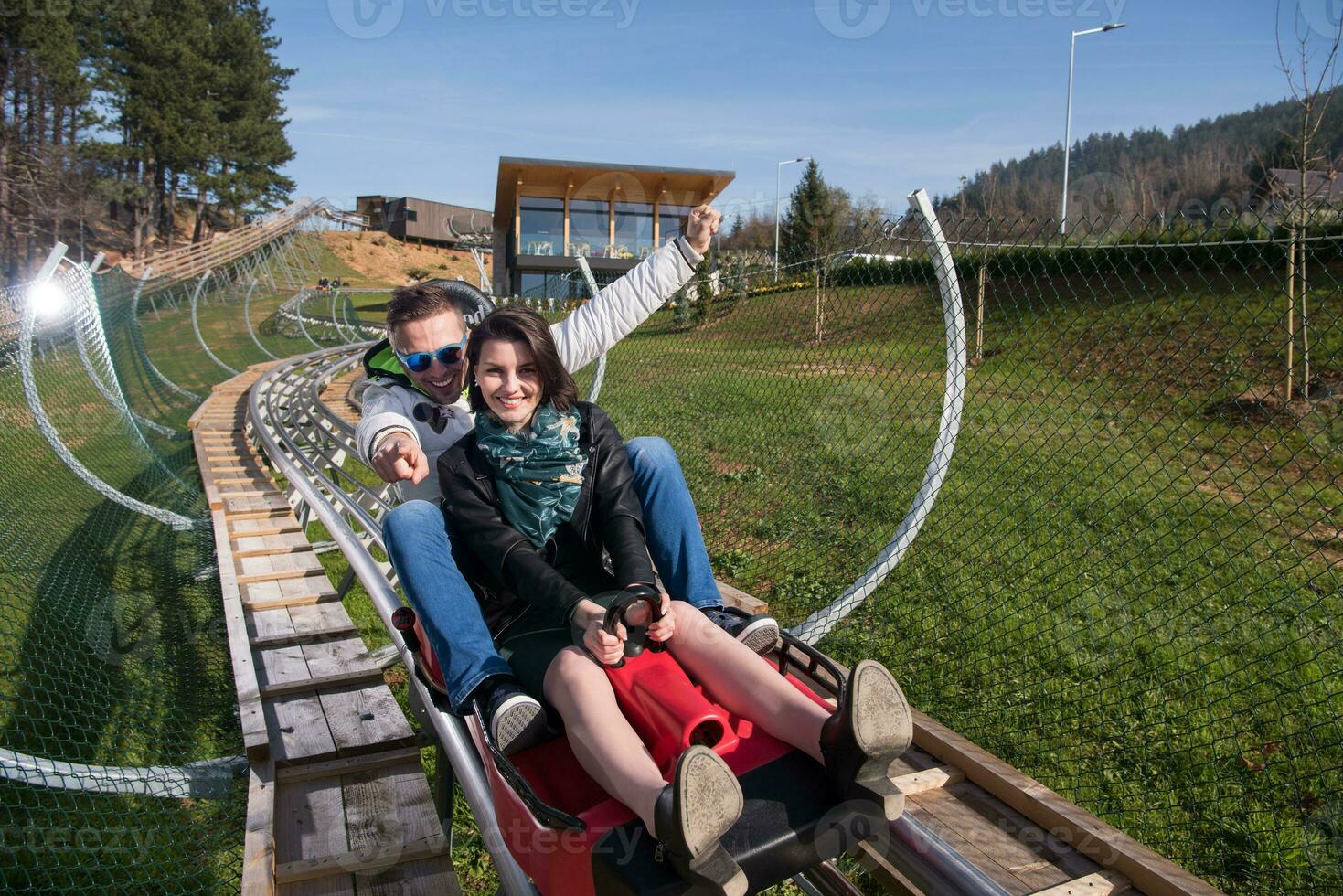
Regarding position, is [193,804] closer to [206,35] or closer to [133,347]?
[133,347]

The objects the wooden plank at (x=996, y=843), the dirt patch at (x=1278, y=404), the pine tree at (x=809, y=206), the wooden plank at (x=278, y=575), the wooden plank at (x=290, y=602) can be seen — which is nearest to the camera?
the wooden plank at (x=996, y=843)

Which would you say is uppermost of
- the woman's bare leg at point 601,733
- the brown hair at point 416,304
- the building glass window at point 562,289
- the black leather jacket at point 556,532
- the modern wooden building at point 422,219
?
the modern wooden building at point 422,219

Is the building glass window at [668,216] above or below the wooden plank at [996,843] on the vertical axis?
above

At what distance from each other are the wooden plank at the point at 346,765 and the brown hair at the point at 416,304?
1427 millimetres

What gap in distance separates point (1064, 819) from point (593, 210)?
106 ft

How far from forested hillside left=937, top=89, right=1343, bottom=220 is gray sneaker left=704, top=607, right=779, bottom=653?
1751 mm

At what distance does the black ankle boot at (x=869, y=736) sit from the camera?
1762mm

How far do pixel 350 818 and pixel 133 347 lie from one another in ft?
27.4

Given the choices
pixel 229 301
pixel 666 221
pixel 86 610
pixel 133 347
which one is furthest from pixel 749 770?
pixel 666 221

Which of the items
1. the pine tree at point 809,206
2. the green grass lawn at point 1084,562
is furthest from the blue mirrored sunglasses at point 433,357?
the pine tree at point 809,206

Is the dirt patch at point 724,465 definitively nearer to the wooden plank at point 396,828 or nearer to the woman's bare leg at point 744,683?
Answer: the wooden plank at point 396,828

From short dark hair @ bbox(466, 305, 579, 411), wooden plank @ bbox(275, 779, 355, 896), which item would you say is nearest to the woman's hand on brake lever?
short dark hair @ bbox(466, 305, 579, 411)

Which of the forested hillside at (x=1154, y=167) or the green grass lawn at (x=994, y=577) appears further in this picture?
the forested hillside at (x=1154, y=167)

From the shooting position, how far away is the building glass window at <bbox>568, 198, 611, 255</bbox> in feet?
107
